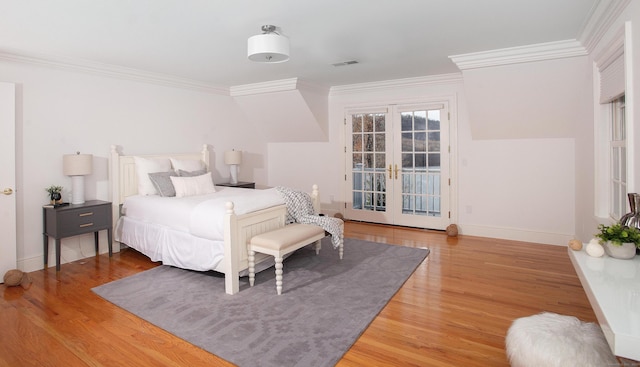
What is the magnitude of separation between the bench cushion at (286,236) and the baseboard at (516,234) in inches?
105

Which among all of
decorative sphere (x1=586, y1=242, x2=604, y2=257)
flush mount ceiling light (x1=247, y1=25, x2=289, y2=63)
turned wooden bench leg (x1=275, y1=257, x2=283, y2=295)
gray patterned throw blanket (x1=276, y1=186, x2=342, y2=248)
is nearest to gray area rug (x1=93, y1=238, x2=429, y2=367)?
turned wooden bench leg (x1=275, y1=257, x2=283, y2=295)

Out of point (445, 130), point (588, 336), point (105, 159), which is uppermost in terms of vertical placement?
point (445, 130)

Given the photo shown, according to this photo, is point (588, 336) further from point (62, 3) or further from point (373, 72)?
point (373, 72)

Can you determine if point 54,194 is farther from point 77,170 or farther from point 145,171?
point 145,171

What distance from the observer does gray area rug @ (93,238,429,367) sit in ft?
7.77

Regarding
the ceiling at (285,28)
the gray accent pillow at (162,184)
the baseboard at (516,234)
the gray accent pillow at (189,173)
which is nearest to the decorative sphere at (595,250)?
the ceiling at (285,28)

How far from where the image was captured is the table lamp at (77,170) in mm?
3945

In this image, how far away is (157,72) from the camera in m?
4.85

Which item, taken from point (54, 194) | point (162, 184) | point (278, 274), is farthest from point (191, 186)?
point (278, 274)

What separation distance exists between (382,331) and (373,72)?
11.8 feet

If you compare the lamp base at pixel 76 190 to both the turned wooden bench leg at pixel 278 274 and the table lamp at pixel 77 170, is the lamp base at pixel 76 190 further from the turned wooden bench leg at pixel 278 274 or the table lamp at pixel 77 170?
the turned wooden bench leg at pixel 278 274

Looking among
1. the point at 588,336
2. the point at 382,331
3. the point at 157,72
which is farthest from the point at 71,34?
the point at 588,336

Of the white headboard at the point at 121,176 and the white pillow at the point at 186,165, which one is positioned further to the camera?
the white pillow at the point at 186,165

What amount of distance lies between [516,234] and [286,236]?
3.42 meters
